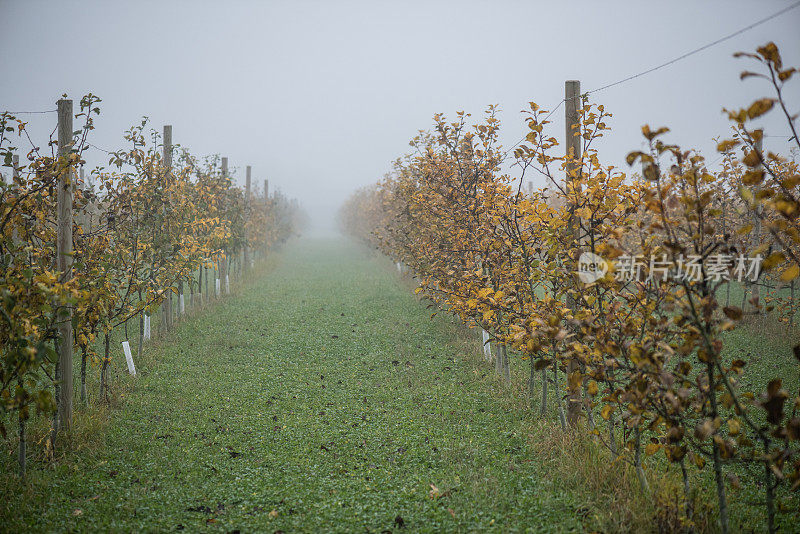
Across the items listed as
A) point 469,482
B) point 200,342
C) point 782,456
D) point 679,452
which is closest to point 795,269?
point 782,456

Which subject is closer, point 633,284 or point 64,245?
point 633,284

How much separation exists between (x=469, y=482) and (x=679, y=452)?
2308 mm

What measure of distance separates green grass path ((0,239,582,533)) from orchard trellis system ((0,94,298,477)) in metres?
0.93

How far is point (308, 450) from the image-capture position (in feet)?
18.2

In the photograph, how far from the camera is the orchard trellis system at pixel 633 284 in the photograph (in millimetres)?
2770

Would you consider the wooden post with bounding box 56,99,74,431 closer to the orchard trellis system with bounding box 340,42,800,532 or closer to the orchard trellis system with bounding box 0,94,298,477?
the orchard trellis system with bounding box 0,94,298,477

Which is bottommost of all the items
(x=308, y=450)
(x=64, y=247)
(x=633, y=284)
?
(x=308, y=450)

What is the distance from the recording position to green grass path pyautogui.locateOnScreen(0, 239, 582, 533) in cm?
418

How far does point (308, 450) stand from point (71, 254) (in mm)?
3351

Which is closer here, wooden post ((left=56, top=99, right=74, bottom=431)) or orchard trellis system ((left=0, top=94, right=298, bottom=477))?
orchard trellis system ((left=0, top=94, right=298, bottom=477))

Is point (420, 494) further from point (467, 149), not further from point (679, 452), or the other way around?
point (467, 149)

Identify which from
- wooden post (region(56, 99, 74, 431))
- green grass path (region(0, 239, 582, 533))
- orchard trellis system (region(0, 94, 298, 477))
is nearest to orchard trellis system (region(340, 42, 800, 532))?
green grass path (region(0, 239, 582, 533))

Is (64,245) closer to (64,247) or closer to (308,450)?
(64,247)

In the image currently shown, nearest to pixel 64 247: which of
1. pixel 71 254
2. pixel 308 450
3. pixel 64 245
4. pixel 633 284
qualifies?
pixel 64 245
